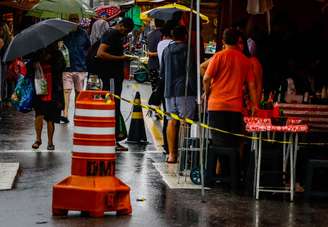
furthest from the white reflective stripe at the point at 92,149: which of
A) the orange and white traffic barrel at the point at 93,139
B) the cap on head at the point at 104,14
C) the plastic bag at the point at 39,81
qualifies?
the cap on head at the point at 104,14

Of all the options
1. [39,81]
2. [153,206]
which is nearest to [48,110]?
[39,81]

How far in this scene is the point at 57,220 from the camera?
9.91 metres

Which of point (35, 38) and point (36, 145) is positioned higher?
point (35, 38)

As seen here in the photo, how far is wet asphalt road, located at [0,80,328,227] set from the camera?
392 inches

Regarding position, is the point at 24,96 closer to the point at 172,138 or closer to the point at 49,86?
the point at 49,86

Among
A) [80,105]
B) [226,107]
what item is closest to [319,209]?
[226,107]

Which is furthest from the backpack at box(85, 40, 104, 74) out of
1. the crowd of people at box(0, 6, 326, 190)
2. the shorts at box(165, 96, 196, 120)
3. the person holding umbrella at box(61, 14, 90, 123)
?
the person holding umbrella at box(61, 14, 90, 123)

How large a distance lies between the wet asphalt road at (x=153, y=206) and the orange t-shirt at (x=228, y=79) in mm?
1058

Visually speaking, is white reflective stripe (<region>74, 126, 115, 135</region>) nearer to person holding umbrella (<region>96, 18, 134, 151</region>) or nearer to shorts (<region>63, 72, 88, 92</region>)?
person holding umbrella (<region>96, 18, 134, 151</region>)

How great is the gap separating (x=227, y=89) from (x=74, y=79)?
9411 millimetres

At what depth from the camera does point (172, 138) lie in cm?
1431

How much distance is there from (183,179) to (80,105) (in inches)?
120

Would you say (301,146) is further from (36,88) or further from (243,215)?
(36,88)

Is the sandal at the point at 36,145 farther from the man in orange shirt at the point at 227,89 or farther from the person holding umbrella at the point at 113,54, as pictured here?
the man in orange shirt at the point at 227,89
